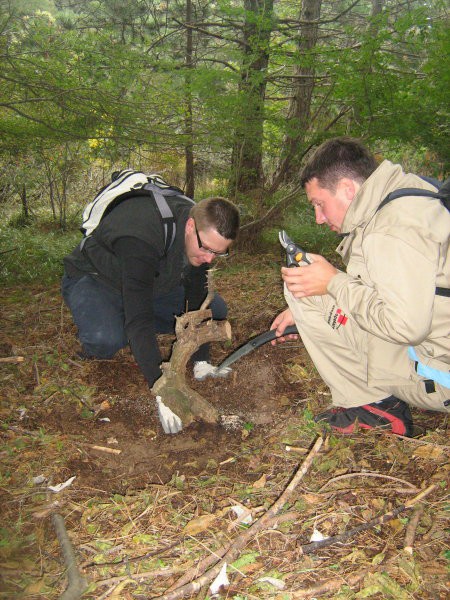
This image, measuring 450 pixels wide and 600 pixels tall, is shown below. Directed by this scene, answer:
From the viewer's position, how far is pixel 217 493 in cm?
200

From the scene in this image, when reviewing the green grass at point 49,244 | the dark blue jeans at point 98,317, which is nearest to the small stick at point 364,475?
the dark blue jeans at point 98,317

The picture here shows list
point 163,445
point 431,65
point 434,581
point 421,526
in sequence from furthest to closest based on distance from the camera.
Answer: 1. point 431,65
2. point 163,445
3. point 421,526
4. point 434,581

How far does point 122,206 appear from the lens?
2902 mm

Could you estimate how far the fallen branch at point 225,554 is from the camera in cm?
143

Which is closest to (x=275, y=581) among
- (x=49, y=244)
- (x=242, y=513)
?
(x=242, y=513)

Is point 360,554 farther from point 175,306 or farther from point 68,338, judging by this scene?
point 68,338

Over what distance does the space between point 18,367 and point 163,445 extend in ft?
4.94

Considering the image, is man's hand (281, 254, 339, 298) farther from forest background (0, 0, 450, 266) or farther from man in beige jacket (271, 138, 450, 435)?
forest background (0, 0, 450, 266)

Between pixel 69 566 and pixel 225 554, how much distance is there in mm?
598

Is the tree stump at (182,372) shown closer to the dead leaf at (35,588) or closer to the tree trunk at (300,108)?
the dead leaf at (35,588)

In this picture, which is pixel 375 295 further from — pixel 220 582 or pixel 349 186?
pixel 220 582

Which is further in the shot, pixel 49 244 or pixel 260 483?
pixel 49 244

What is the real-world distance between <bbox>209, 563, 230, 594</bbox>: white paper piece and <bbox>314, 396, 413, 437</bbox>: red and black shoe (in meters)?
1.13

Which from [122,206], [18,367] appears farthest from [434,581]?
[18,367]
